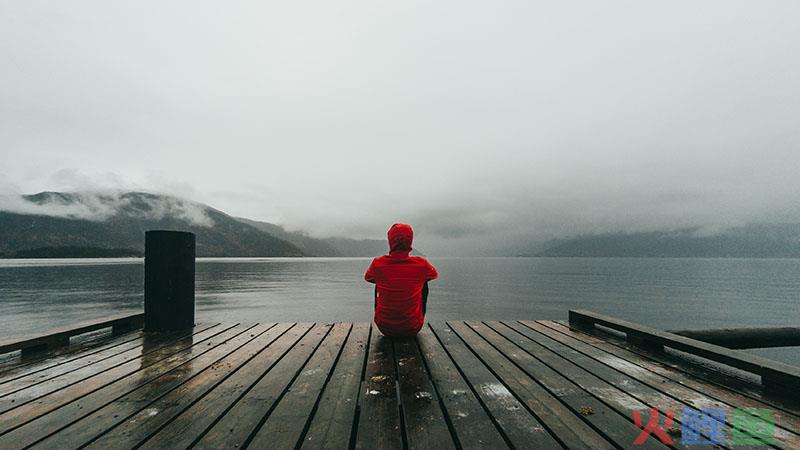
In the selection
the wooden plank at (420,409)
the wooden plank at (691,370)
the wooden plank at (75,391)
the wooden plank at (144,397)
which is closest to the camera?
the wooden plank at (420,409)

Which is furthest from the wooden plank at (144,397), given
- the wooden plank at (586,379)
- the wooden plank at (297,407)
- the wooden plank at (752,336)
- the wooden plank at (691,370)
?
the wooden plank at (752,336)

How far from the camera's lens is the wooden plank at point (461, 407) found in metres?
2.78

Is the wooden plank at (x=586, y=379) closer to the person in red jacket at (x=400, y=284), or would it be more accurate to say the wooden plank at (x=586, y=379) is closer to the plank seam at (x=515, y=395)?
the plank seam at (x=515, y=395)

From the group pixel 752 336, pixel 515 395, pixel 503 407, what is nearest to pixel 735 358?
pixel 515 395

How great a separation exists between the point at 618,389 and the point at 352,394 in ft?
10.1

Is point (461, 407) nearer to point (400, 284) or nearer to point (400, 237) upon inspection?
point (400, 284)

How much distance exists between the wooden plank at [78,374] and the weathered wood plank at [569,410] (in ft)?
17.5

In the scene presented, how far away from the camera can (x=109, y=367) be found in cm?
466

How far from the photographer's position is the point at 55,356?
5.21m

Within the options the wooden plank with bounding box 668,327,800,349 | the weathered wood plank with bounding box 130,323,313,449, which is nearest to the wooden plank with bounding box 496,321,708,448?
the wooden plank with bounding box 668,327,800,349

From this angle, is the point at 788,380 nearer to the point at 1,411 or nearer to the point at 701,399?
the point at 701,399

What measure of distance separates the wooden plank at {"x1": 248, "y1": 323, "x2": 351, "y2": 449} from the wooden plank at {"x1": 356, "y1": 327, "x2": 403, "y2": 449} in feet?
1.70

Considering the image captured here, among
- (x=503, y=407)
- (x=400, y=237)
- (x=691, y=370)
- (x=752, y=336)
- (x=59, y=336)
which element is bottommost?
(x=752, y=336)

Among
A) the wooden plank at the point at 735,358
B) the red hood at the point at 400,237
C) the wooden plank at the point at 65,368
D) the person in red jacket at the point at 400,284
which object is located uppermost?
the red hood at the point at 400,237
